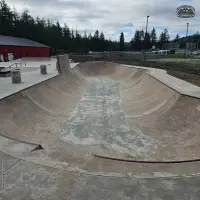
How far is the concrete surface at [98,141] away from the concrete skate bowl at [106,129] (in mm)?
23

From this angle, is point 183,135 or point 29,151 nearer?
point 29,151

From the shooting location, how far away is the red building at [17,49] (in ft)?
126

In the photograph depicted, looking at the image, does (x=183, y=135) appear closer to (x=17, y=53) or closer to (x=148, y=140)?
(x=148, y=140)

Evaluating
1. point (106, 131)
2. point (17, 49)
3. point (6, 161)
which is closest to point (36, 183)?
point (6, 161)

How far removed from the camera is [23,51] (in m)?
44.4

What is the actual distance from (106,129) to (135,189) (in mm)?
6199

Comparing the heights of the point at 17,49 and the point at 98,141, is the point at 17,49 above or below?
→ above

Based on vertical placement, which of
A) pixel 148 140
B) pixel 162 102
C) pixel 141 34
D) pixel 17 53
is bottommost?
pixel 148 140

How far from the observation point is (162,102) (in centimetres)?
1230

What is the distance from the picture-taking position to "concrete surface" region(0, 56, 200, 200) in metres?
3.92

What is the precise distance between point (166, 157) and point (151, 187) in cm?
367

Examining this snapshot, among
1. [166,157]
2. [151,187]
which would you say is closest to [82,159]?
[151,187]

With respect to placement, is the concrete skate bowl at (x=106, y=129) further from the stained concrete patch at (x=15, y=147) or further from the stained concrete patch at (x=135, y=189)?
the stained concrete patch at (x=135, y=189)

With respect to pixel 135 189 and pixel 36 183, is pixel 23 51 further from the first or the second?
pixel 135 189
